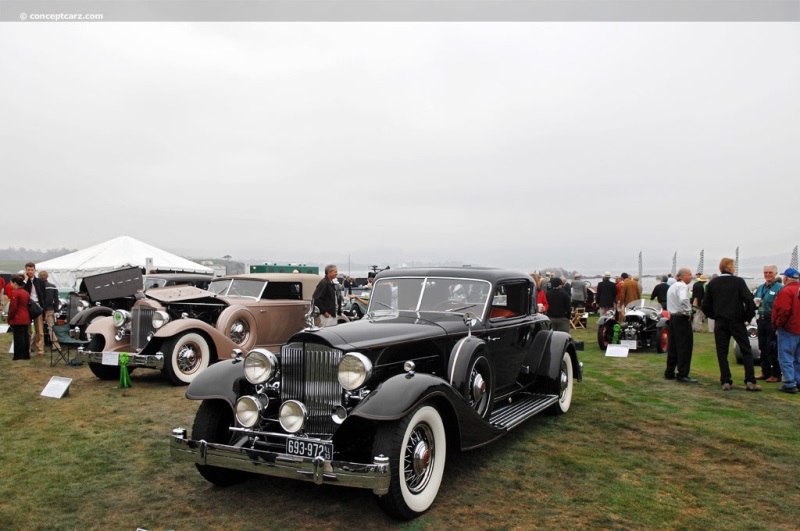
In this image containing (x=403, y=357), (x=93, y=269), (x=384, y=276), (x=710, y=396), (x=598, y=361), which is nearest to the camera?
(x=403, y=357)

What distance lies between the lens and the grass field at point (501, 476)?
3762mm

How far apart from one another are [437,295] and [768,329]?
20.5 ft

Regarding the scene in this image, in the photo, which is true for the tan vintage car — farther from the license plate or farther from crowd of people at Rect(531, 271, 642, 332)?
the license plate

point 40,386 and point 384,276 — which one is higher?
point 384,276

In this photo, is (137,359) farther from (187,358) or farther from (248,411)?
(248,411)

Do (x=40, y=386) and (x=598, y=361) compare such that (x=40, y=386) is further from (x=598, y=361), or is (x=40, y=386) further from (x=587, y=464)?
(x=598, y=361)

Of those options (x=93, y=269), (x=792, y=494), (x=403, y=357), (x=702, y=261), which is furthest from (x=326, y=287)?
(x=93, y=269)

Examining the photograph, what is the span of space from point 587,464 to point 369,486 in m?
2.39

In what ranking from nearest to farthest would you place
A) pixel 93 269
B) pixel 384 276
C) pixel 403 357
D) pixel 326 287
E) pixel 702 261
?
pixel 403 357 → pixel 384 276 → pixel 326 287 → pixel 702 261 → pixel 93 269

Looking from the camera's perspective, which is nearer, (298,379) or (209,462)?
(209,462)

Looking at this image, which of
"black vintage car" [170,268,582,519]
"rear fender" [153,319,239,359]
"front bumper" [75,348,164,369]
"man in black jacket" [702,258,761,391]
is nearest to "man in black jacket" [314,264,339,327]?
"rear fender" [153,319,239,359]

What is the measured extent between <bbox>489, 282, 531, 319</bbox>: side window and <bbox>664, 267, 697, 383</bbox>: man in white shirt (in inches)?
124

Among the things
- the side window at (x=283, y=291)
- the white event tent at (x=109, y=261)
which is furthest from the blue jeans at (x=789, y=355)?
the white event tent at (x=109, y=261)

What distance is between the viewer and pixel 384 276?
19.9 feet
